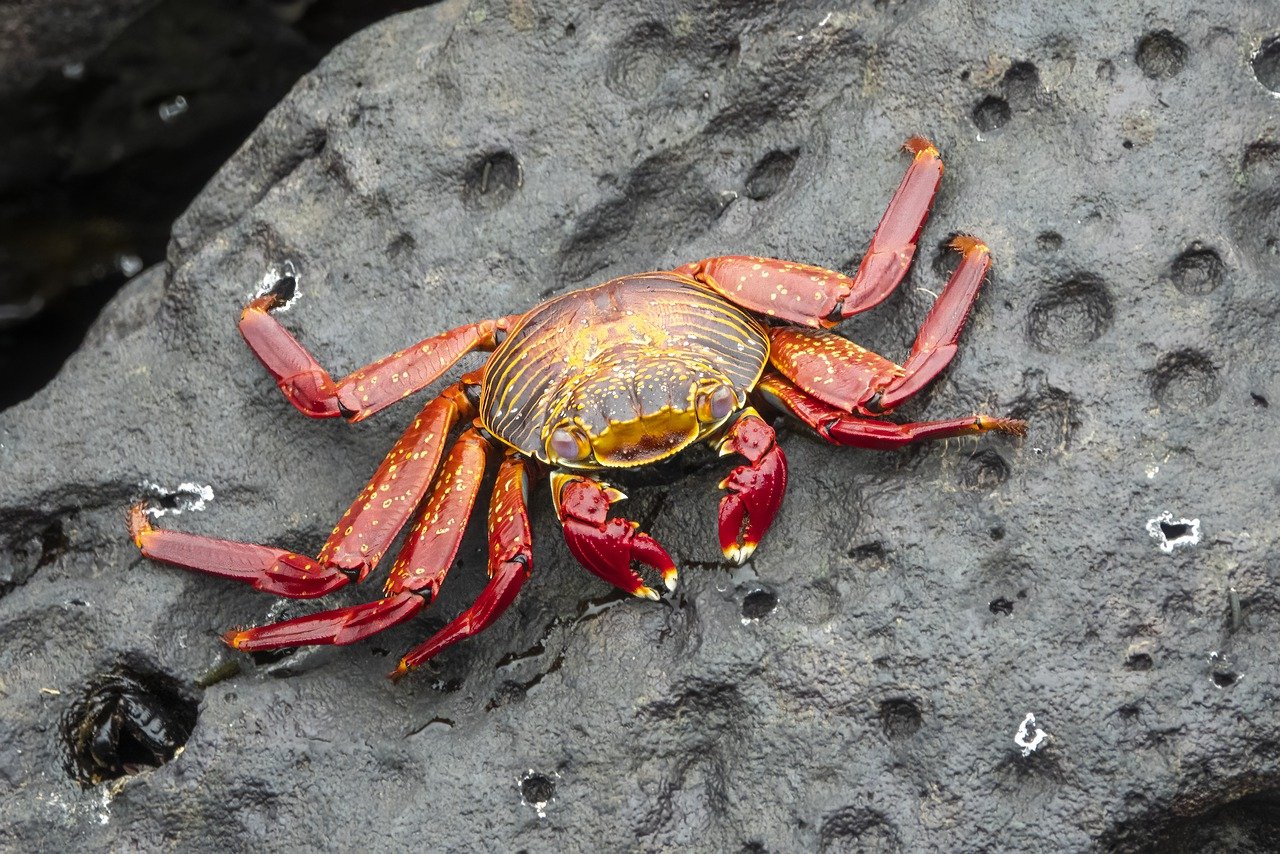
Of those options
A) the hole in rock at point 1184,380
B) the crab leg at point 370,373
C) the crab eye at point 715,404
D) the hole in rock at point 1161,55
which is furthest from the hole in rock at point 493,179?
the hole in rock at point 1184,380

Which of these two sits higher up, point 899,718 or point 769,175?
point 769,175

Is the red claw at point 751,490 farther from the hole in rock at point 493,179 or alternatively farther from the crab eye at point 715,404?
the hole in rock at point 493,179

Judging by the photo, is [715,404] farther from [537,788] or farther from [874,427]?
[537,788]

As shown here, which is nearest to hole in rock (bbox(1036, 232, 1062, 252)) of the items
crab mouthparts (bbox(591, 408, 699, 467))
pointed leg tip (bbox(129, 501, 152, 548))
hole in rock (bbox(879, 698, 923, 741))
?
crab mouthparts (bbox(591, 408, 699, 467))

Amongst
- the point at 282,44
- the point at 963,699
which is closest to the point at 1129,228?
the point at 963,699

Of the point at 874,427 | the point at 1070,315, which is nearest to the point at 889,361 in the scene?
the point at 874,427

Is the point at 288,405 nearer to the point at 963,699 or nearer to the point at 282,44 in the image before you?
the point at 963,699
